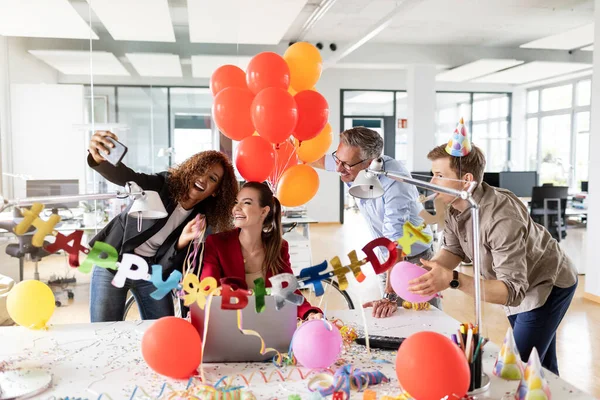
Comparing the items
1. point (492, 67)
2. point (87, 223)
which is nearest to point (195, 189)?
point (87, 223)

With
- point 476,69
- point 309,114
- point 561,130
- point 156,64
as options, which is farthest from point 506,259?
point 561,130

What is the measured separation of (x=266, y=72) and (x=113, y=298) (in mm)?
1250

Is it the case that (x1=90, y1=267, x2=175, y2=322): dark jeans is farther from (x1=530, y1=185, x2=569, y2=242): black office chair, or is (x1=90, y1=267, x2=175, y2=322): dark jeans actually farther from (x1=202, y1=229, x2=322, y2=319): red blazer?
(x1=530, y1=185, x2=569, y2=242): black office chair

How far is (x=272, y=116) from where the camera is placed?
2.26m

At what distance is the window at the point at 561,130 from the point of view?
10438mm

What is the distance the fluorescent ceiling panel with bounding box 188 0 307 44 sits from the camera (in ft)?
16.8

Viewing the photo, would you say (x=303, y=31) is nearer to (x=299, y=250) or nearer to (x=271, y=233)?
(x=299, y=250)

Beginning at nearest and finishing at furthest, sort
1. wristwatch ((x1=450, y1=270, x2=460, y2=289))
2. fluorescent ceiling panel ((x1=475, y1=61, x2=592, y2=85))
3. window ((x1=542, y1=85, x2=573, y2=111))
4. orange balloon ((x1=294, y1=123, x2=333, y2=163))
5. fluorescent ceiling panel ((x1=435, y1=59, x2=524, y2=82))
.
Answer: wristwatch ((x1=450, y1=270, x2=460, y2=289)) → orange balloon ((x1=294, y1=123, x2=333, y2=163)) → fluorescent ceiling panel ((x1=435, y1=59, x2=524, y2=82)) → fluorescent ceiling panel ((x1=475, y1=61, x2=592, y2=85)) → window ((x1=542, y1=85, x2=573, y2=111))

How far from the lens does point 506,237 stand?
1.68 m

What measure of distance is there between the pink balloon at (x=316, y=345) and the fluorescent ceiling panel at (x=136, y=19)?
13.9 ft

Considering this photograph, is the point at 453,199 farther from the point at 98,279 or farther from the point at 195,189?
the point at 98,279

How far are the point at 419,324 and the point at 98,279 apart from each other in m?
1.42

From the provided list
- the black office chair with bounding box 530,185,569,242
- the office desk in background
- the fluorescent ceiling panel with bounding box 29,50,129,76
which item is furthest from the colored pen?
the black office chair with bounding box 530,185,569,242

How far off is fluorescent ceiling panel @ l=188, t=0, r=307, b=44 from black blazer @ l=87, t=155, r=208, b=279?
3.32m
